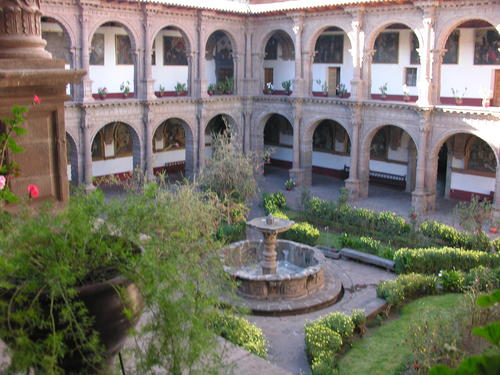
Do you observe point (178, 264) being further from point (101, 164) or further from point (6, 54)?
point (101, 164)

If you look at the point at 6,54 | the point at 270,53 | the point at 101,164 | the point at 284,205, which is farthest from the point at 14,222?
the point at 270,53

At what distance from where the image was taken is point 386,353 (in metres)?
12.6

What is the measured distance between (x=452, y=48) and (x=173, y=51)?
13107 mm

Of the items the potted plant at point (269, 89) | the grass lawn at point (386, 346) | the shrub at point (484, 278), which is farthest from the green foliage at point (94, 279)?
the potted plant at point (269, 89)

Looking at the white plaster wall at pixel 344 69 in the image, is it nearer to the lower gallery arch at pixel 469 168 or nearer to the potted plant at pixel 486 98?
the lower gallery arch at pixel 469 168

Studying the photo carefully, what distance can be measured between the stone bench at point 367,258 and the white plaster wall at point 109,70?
1419 cm

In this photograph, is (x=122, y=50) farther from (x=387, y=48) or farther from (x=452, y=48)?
(x=452, y=48)

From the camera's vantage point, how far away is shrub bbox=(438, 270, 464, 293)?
52.4 feet

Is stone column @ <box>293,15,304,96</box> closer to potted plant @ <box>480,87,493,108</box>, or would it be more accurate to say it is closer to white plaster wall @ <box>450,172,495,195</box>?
white plaster wall @ <box>450,172,495,195</box>

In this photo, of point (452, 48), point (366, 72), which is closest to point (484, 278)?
point (366, 72)

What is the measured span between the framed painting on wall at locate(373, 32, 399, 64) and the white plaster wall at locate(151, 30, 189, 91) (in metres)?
9.10

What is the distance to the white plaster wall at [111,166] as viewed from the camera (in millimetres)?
28297

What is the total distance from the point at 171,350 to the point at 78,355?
0.53 metres

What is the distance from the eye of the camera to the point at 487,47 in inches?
963
